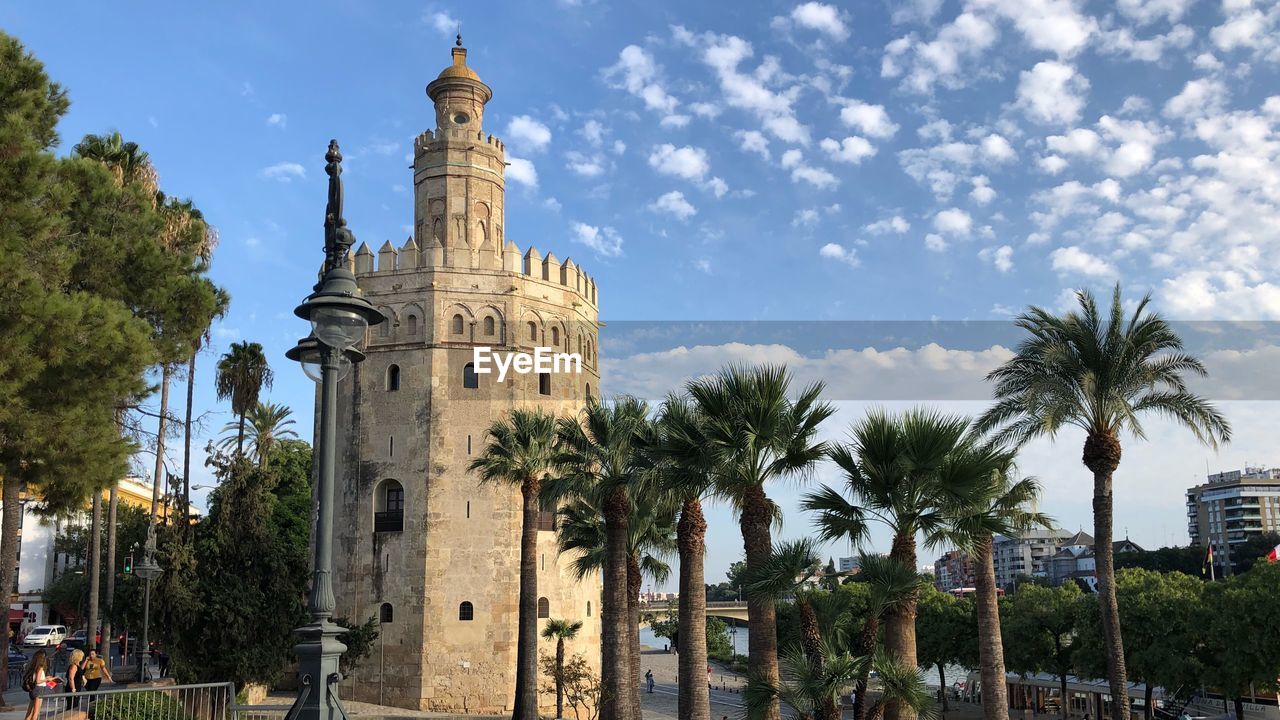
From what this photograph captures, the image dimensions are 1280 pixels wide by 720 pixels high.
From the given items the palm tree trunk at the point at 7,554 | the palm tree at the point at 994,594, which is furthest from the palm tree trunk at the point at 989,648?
the palm tree trunk at the point at 7,554

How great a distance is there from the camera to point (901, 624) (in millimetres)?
14055

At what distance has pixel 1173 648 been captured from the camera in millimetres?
30562

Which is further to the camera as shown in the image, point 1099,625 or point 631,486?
point 1099,625

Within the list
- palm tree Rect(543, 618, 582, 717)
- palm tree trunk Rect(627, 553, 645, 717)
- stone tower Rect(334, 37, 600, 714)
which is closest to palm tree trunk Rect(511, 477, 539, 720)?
palm tree trunk Rect(627, 553, 645, 717)

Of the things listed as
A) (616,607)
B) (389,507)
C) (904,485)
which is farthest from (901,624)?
(389,507)

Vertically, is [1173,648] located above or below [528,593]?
below

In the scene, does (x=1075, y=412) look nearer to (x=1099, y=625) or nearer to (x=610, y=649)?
(x=610, y=649)

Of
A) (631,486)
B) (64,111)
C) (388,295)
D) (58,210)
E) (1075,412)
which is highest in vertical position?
(388,295)

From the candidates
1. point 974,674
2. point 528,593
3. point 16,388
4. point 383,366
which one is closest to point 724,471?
point 16,388

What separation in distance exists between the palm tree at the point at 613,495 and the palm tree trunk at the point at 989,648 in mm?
7394

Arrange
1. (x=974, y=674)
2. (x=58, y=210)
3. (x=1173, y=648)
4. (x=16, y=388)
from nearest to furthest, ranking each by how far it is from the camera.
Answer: (x=16, y=388)
(x=58, y=210)
(x=1173, y=648)
(x=974, y=674)

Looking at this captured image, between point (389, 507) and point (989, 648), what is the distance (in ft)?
77.1

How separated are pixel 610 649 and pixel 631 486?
21.6 ft

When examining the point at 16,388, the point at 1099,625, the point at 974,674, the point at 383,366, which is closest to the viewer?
the point at 16,388
